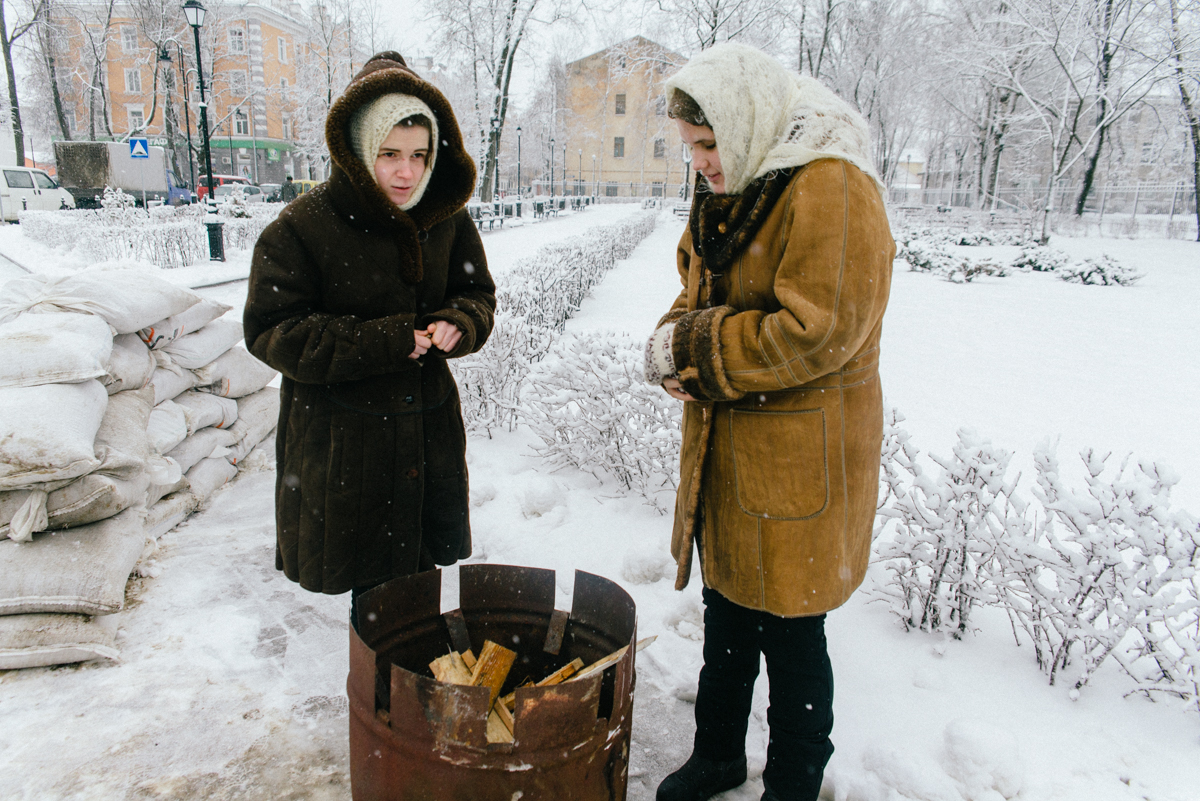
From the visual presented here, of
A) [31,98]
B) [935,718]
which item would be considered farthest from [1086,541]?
[31,98]

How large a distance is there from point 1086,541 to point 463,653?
1.89m

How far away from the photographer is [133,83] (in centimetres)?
4656

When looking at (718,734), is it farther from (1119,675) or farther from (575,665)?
(1119,675)

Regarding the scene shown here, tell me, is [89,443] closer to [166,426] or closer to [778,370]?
[166,426]

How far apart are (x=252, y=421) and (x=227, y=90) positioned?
48288 mm

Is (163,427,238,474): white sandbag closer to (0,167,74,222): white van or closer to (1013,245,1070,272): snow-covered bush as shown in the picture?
(1013,245,1070,272): snow-covered bush

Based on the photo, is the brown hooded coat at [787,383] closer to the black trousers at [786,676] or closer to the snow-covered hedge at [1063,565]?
the black trousers at [786,676]

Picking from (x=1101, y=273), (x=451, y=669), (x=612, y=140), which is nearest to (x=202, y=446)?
(x=451, y=669)

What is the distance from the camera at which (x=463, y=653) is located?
5.56 feet

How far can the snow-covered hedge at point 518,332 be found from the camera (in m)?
4.41

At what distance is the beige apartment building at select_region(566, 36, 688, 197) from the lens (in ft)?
174

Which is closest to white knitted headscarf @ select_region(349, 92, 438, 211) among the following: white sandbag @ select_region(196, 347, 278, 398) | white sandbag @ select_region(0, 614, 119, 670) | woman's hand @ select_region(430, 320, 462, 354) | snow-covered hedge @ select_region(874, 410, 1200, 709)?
woman's hand @ select_region(430, 320, 462, 354)

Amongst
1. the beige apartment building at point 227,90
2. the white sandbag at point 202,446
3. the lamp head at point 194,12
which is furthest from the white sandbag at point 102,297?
the beige apartment building at point 227,90

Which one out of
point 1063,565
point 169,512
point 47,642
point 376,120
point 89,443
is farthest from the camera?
point 169,512
